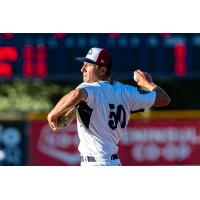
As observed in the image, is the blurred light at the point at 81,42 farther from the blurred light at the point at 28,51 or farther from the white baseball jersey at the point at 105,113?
the white baseball jersey at the point at 105,113

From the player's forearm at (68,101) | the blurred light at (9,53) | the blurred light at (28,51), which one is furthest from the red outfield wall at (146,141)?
the player's forearm at (68,101)

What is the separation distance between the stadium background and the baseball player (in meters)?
7.01

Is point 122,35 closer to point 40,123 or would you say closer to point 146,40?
point 146,40

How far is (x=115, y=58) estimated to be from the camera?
13.1m

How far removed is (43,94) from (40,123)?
1.91 m

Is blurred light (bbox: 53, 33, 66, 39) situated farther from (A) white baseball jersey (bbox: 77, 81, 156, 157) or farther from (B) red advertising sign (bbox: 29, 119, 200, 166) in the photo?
→ (A) white baseball jersey (bbox: 77, 81, 156, 157)

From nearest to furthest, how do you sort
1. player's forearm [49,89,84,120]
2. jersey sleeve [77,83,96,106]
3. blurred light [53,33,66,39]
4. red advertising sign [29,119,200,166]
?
player's forearm [49,89,84,120] < jersey sleeve [77,83,96,106] < blurred light [53,33,66,39] < red advertising sign [29,119,200,166]

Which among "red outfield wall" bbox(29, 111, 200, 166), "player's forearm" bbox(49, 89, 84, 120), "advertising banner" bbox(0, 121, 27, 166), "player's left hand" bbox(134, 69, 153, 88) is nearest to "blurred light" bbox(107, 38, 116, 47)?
"red outfield wall" bbox(29, 111, 200, 166)

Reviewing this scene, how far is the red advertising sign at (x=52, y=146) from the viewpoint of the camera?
48.7 ft

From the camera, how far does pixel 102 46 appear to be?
13.2m

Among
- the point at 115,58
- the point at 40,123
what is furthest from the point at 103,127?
the point at 40,123

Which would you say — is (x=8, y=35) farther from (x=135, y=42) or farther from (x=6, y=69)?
(x=135, y=42)

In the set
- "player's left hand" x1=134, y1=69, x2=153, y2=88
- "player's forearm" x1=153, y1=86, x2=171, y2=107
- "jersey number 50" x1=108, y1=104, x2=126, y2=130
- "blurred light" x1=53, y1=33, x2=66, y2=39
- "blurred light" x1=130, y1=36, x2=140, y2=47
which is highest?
"blurred light" x1=53, y1=33, x2=66, y2=39

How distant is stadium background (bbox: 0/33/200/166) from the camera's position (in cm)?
1316
